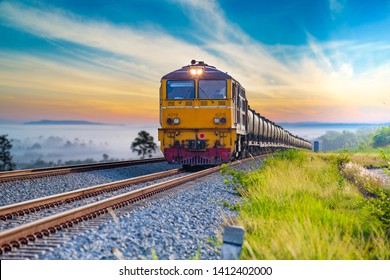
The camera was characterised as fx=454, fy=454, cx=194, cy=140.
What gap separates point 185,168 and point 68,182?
5.29 meters

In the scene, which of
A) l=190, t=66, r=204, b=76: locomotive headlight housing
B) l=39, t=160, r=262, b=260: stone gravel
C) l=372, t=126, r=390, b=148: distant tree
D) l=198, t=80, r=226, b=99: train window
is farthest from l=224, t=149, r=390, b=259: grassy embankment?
l=372, t=126, r=390, b=148: distant tree

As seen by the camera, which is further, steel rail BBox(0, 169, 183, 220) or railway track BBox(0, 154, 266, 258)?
steel rail BBox(0, 169, 183, 220)

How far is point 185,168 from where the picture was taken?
51.2 feet

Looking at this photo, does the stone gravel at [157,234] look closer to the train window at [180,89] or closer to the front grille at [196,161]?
the front grille at [196,161]

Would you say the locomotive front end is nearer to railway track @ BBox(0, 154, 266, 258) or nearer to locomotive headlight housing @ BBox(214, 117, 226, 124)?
locomotive headlight housing @ BBox(214, 117, 226, 124)

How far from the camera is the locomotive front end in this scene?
14.7 meters

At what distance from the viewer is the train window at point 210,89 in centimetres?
1479

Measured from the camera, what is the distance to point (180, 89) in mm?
14938

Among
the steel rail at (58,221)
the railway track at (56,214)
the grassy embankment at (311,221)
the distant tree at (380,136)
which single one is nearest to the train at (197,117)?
the grassy embankment at (311,221)

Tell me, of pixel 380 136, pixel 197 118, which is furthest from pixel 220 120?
pixel 380 136

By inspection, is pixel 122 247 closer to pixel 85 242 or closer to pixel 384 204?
pixel 85 242

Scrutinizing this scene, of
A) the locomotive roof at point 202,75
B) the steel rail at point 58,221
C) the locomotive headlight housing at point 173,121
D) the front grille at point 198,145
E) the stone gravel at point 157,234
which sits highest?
the locomotive roof at point 202,75

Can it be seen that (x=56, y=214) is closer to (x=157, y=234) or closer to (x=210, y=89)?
(x=157, y=234)

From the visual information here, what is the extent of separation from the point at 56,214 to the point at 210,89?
31.0ft
